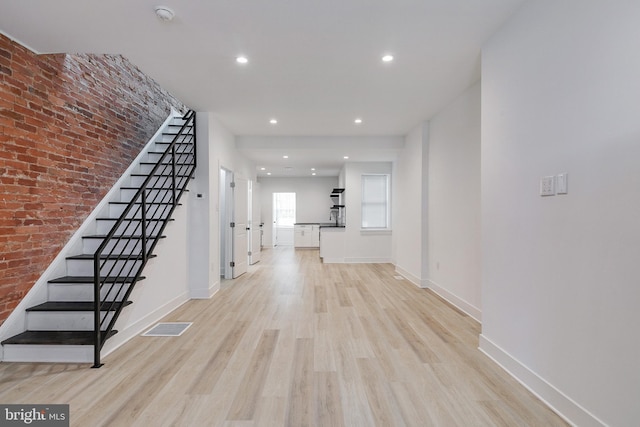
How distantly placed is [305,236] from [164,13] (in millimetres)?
9043

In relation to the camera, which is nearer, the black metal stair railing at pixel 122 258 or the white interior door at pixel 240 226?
the black metal stair railing at pixel 122 258

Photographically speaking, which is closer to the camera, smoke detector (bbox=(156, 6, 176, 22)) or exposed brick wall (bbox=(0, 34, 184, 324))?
smoke detector (bbox=(156, 6, 176, 22))

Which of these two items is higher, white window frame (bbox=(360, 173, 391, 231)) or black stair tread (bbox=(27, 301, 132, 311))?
white window frame (bbox=(360, 173, 391, 231))

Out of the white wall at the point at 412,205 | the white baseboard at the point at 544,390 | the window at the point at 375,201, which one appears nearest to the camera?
the white baseboard at the point at 544,390

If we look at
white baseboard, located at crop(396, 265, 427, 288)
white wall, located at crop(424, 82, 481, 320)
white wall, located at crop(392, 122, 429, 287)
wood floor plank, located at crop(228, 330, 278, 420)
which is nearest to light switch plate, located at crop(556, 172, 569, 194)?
white wall, located at crop(424, 82, 481, 320)

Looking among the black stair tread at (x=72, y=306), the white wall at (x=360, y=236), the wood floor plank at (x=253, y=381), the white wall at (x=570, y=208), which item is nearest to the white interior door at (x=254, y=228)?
the white wall at (x=360, y=236)

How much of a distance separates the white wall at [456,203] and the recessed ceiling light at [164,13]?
314 centimetres

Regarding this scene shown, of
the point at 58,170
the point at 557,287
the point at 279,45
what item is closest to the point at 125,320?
the point at 58,170

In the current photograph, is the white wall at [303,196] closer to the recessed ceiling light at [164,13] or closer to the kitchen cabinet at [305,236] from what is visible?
the kitchen cabinet at [305,236]

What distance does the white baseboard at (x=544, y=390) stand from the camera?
5.60 feet

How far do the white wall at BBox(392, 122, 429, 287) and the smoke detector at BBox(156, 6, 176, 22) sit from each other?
3.94 metres

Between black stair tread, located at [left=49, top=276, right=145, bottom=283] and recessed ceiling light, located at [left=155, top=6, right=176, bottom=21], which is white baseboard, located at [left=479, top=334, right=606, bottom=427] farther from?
recessed ceiling light, located at [left=155, top=6, right=176, bottom=21]

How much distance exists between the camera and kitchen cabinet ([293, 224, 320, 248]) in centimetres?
1104

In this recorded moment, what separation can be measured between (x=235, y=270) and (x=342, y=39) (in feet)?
14.7
